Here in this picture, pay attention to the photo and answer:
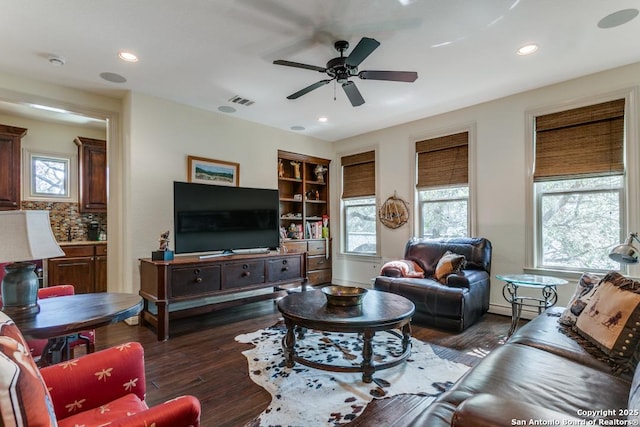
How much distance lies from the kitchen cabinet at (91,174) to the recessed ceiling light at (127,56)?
289 centimetres

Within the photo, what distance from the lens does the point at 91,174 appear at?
517 centimetres

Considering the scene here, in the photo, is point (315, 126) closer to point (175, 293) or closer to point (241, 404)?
point (175, 293)

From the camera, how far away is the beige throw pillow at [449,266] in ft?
12.0

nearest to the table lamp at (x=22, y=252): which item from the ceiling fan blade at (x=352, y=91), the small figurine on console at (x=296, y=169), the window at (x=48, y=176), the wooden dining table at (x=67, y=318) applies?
the wooden dining table at (x=67, y=318)

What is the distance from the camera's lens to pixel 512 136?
Result: 3.98 meters

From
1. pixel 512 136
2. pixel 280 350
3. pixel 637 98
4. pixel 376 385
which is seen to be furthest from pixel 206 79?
pixel 637 98

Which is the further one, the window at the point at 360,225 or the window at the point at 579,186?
the window at the point at 360,225

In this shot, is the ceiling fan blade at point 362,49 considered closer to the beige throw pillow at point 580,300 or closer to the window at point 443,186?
the beige throw pillow at point 580,300

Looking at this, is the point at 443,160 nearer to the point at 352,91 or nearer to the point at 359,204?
the point at 359,204

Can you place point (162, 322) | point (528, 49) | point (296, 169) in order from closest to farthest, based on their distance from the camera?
point (528, 49), point (162, 322), point (296, 169)

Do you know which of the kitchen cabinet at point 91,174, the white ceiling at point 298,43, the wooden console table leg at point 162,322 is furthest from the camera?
the kitchen cabinet at point 91,174

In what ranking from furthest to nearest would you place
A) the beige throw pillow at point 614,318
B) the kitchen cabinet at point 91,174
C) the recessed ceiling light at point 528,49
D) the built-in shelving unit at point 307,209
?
the built-in shelving unit at point 307,209
the kitchen cabinet at point 91,174
the recessed ceiling light at point 528,49
the beige throw pillow at point 614,318

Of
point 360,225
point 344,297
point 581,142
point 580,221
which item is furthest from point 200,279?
point 581,142

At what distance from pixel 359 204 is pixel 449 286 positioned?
8.46ft
